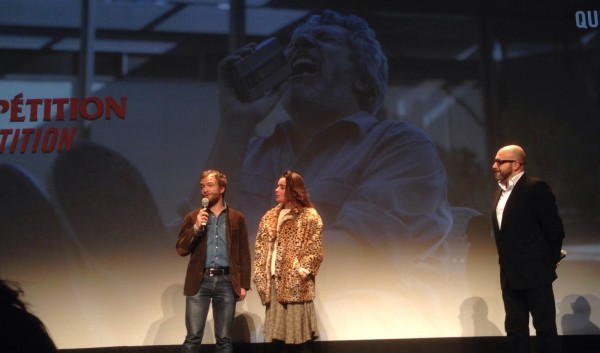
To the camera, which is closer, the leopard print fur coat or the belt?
the leopard print fur coat

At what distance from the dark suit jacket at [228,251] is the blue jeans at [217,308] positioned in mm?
45

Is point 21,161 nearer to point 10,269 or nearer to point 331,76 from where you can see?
point 10,269

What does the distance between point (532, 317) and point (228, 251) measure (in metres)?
1.77

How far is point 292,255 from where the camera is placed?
3.45m

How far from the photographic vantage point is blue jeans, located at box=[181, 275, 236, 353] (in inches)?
137

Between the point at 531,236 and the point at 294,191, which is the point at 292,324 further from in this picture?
the point at 531,236

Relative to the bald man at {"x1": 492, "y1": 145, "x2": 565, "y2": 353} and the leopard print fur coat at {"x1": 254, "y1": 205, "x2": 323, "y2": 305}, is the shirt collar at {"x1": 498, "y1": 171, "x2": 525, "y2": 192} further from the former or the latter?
the leopard print fur coat at {"x1": 254, "y1": 205, "x2": 323, "y2": 305}

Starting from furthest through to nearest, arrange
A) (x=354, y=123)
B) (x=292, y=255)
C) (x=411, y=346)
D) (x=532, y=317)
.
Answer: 1. (x=354, y=123)
2. (x=411, y=346)
3. (x=292, y=255)
4. (x=532, y=317)

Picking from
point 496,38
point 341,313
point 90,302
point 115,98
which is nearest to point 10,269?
point 90,302

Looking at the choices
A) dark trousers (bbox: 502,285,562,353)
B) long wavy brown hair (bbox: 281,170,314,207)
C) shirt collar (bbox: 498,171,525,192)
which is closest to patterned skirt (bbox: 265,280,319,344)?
long wavy brown hair (bbox: 281,170,314,207)

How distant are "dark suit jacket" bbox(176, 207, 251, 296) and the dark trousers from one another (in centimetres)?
152

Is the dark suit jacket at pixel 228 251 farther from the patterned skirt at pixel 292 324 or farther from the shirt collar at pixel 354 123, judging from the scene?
the shirt collar at pixel 354 123

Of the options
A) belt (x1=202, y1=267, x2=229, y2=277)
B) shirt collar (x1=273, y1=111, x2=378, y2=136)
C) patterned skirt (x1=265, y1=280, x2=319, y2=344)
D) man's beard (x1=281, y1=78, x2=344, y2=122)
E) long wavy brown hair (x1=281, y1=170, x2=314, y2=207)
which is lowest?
patterned skirt (x1=265, y1=280, x2=319, y2=344)

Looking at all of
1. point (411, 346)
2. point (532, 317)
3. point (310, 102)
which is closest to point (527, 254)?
point (532, 317)
